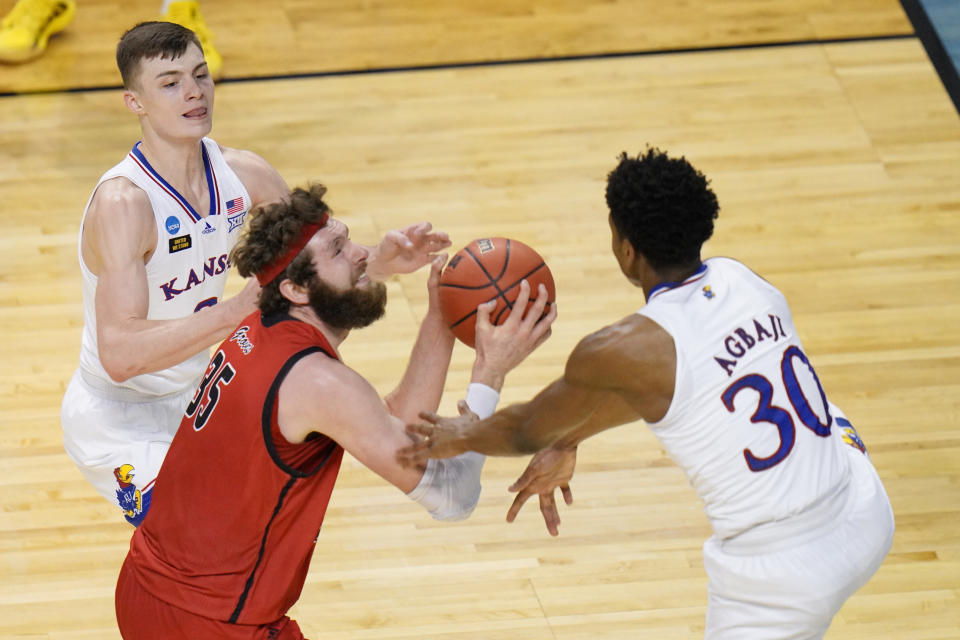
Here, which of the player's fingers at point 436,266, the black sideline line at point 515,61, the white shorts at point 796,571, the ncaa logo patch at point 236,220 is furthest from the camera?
the black sideline line at point 515,61

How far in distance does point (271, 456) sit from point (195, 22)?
499cm

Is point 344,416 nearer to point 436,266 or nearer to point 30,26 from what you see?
point 436,266

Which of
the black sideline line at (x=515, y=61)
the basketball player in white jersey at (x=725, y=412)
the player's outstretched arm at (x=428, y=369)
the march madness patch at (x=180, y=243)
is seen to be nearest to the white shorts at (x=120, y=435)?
the march madness patch at (x=180, y=243)

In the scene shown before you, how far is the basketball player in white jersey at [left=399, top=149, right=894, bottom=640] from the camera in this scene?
301cm

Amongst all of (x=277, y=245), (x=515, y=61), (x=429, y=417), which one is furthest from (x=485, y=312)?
(x=515, y=61)

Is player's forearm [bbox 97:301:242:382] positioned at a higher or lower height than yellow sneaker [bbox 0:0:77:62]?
higher

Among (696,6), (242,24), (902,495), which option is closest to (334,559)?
(902,495)

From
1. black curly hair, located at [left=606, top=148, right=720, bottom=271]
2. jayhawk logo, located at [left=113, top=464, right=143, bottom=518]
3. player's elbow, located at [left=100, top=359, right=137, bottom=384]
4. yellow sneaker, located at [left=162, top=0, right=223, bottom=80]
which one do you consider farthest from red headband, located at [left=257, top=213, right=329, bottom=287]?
yellow sneaker, located at [left=162, top=0, right=223, bottom=80]

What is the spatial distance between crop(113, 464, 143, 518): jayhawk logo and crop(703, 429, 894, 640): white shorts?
1.78 m

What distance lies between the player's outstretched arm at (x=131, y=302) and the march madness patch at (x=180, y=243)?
63 mm

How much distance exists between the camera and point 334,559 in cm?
481

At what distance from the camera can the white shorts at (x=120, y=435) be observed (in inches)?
159

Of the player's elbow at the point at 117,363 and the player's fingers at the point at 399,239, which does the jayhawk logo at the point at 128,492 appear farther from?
the player's fingers at the point at 399,239

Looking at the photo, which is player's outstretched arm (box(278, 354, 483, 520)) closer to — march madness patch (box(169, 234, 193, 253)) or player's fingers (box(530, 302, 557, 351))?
player's fingers (box(530, 302, 557, 351))
